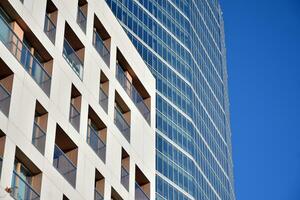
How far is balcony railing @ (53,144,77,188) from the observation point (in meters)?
32.3

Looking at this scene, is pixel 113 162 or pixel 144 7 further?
pixel 144 7

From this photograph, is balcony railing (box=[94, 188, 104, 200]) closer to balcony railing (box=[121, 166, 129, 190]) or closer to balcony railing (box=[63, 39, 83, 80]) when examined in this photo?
balcony railing (box=[121, 166, 129, 190])

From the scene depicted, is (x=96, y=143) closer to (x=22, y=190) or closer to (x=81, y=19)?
(x=81, y=19)

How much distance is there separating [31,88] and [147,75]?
613 inches

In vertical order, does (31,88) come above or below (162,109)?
below

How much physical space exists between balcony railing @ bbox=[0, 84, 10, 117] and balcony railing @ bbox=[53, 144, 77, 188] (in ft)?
15.1

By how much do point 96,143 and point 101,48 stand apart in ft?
19.7

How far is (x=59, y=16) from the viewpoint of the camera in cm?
3500

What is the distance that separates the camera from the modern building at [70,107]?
29.3 metres

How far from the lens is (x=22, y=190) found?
28953 millimetres

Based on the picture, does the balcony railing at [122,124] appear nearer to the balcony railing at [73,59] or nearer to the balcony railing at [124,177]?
the balcony railing at [124,177]

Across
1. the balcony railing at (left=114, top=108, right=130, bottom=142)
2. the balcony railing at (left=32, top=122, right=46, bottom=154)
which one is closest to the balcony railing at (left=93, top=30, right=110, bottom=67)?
the balcony railing at (left=114, top=108, right=130, bottom=142)

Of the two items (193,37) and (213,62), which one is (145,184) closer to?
(193,37)

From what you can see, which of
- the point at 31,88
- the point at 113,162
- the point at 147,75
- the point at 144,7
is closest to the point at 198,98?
the point at 144,7
